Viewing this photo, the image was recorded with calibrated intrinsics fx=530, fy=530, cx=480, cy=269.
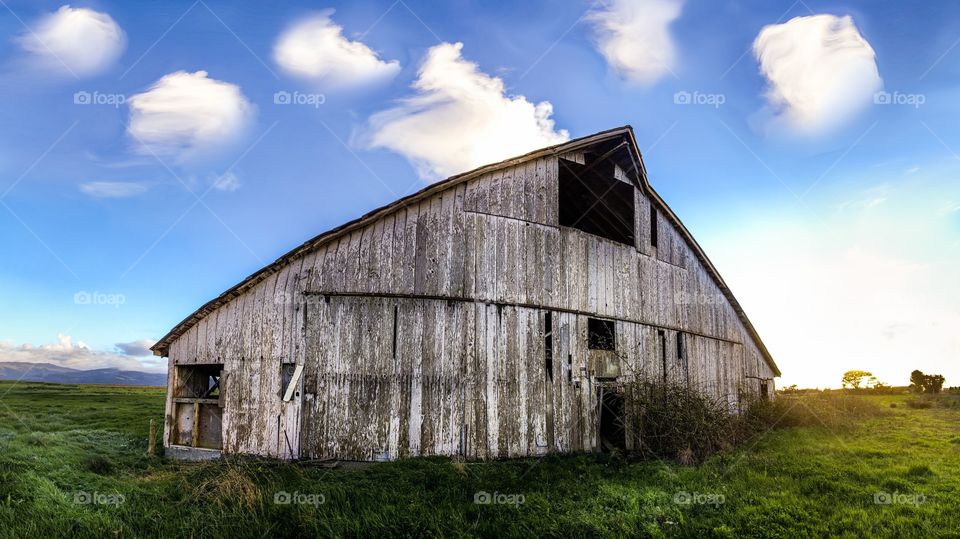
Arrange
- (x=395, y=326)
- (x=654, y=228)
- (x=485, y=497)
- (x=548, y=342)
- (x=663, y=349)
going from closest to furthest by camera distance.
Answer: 1. (x=485, y=497)
2. (x=395, y=326)
3. (x=548, y=342)
4. (x=663, y=349)
5. (x=654, y=228)

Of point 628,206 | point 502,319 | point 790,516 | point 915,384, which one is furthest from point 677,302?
point 915,384

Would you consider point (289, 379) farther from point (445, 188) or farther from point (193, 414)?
point (445, 188)

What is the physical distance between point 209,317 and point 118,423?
1093cm

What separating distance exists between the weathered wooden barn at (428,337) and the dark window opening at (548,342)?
3cm

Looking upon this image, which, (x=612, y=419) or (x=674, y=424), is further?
(x=612, y=419)

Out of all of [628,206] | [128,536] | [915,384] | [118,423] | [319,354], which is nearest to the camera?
[128,536]

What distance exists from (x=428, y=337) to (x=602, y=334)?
4.97 m

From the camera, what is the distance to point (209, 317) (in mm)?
11344

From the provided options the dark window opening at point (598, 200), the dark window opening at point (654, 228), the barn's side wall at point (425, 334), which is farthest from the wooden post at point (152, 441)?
the dark window opening at point (654, 228)

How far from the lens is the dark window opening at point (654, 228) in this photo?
614 inches

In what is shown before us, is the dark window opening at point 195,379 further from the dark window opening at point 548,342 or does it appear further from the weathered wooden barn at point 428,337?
the dark window opening at point 548,342

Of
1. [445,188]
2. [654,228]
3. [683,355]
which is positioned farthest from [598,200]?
[445,188]

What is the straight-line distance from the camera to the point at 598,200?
49.9 feet

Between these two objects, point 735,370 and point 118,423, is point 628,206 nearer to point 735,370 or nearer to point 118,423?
point 735,370
